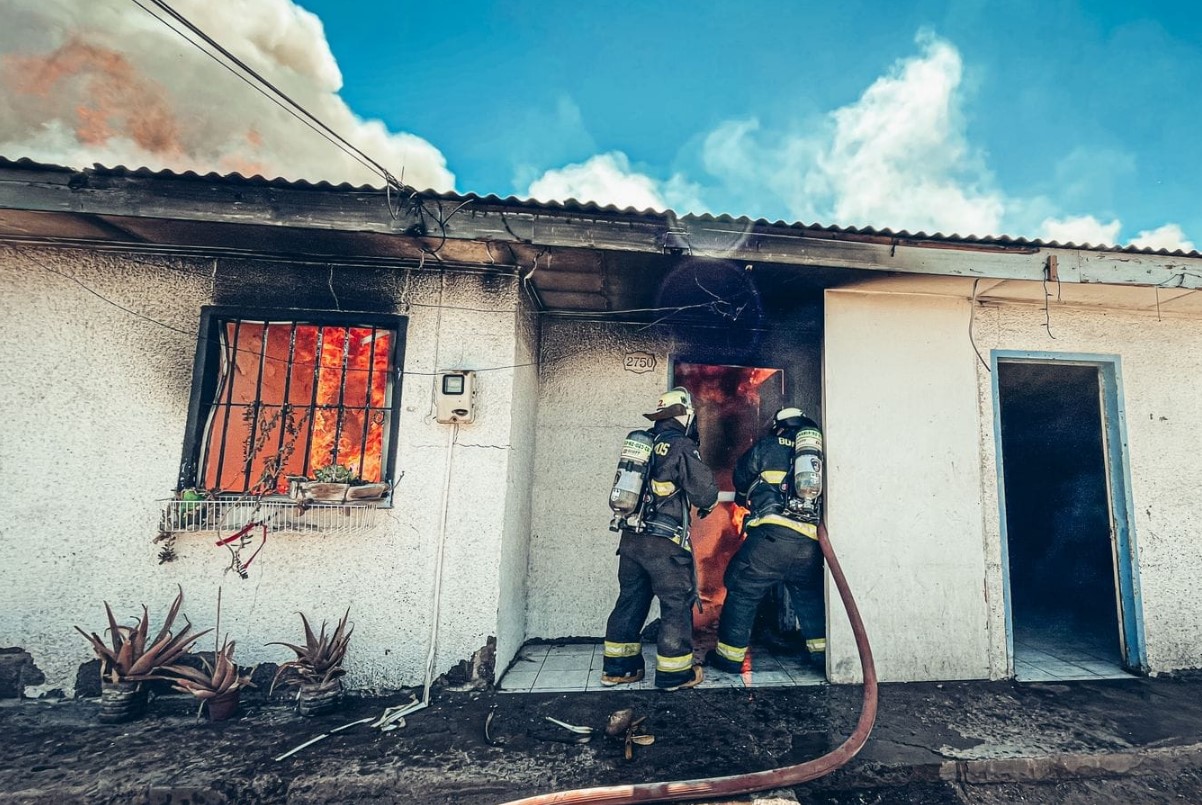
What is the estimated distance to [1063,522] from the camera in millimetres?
6152

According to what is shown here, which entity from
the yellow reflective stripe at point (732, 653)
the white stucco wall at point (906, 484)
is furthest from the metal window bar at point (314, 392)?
the white stucco wall at point (906, 484)

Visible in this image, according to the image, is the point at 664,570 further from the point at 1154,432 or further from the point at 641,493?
the point at 1154,432

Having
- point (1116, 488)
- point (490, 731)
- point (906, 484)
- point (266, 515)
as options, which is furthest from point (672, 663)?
point (1116, 488)

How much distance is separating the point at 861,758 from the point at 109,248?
656 cm

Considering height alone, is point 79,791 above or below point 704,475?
below

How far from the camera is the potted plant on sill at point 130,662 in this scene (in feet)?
11.1

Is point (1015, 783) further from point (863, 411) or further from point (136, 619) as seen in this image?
point (136, 619)

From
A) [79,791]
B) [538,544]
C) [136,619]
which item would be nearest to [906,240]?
[538,544]

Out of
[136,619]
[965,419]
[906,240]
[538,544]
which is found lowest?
[136,619]

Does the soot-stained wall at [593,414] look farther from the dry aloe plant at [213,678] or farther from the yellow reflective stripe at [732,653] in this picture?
the dry aloe plant at [213,678]

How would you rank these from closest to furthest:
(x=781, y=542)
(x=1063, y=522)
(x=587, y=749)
Result: (x=587, y=749) → (x=781, y=542) → (x=1063, y=522)

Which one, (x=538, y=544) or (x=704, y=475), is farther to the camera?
(x=538, y=544)

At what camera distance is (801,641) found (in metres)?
4.94

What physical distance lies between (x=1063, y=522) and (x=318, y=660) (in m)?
8.07
